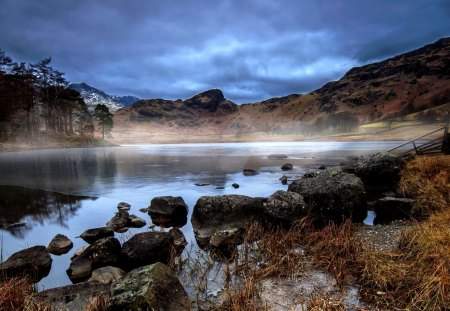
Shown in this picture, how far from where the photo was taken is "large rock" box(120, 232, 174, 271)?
29.6 ft

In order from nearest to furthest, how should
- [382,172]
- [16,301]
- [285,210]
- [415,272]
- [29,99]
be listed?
[16,301] < [415,272] < [285,210] < [382,172] < [29,99]

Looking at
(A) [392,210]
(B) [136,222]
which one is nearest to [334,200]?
(A) [392,210]

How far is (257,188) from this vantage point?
23625 mm

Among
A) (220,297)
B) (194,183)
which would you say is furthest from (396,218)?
(194,183)

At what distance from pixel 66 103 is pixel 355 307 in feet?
348

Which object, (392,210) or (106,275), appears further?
(392,210)

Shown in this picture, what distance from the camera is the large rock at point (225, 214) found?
1212 centimetres

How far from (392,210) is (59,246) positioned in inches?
539

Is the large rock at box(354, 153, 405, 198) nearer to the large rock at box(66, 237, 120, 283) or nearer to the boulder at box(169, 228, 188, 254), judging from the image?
the boulder at box(169, 228, 188, 254)

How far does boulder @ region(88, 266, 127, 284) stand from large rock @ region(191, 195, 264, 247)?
3967 mm

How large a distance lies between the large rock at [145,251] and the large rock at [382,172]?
1529 centimetres

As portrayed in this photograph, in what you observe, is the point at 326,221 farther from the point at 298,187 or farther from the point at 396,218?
the point at 396,218

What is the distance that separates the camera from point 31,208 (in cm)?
1761

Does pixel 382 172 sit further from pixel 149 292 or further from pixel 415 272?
pixel 149 292
